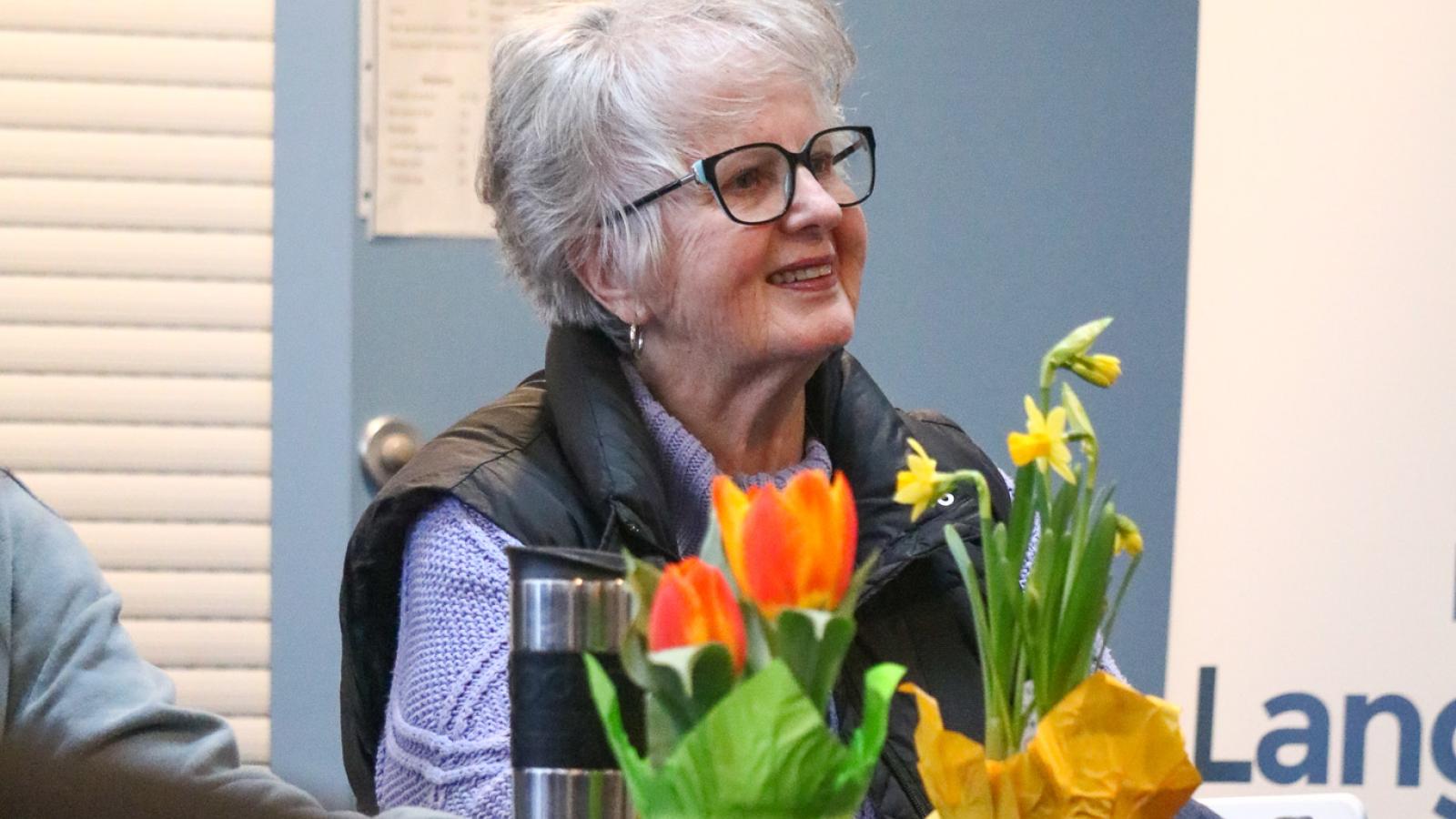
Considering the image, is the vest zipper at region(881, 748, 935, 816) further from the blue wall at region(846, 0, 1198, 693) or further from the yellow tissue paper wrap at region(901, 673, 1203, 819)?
the blue wall at region(846, 0, 1198, 693)

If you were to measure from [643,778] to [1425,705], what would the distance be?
2095mm

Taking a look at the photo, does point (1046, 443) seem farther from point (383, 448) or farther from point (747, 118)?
point (383, 448)

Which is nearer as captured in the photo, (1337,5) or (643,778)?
(643,778)

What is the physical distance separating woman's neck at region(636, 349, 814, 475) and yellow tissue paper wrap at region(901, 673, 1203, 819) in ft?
2.52

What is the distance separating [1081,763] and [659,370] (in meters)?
0.86

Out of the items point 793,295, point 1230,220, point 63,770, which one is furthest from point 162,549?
point 63,770

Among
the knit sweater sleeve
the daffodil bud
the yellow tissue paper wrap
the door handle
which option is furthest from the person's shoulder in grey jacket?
the door handle

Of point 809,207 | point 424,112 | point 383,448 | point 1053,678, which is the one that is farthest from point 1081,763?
point 424,112

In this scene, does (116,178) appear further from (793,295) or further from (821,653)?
(821,653)

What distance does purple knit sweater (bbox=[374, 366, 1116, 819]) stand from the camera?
4.40 feet

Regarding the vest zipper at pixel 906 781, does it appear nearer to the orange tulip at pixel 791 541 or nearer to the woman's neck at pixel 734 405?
the woman's neck at pixel 734 405

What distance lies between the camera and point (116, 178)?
2.39 m

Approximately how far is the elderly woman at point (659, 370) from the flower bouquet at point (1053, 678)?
53cm

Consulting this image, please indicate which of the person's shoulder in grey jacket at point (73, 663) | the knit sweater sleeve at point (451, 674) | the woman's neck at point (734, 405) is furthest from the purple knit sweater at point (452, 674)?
the person's shoulder in grey jacket at point (73, 663)
